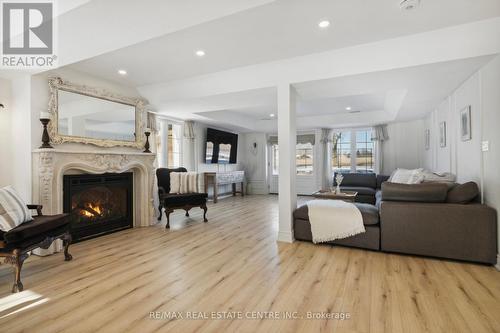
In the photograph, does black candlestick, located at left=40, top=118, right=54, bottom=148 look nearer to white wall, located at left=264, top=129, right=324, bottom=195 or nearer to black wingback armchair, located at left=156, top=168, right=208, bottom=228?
black wingback armchair, located at left=156, top=168, right=208, bottom=228

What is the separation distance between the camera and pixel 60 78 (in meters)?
3.50

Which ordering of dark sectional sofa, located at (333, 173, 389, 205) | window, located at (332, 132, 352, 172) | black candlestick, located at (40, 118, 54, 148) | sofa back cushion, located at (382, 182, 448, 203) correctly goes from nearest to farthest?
sofa back cushion, located at (382, 182, 448, 203) < black candlestick, located at (40, 118, 54, 148) < dark sectional sofa, located at (333, 173, 389, 205) < window, located at (332, 132, 352, 172)

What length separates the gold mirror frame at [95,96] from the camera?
3432 mm

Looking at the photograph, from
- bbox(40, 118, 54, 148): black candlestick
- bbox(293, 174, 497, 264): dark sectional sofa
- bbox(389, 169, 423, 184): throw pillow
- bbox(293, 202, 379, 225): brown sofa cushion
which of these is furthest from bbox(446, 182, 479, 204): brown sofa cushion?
bbox(40, 118, 54, 148): black candlestick

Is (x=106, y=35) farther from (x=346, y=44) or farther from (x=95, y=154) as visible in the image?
(x=346, y=44)

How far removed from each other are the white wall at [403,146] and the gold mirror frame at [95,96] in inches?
258

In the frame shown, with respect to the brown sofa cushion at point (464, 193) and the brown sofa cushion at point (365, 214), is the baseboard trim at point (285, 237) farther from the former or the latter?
the brown sofa cushion at point (464, 193)

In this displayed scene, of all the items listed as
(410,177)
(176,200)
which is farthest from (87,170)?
(410,177)

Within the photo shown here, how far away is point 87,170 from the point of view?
3.70m

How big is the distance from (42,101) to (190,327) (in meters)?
3.51

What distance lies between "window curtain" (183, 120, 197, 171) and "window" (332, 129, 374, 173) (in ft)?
15.0

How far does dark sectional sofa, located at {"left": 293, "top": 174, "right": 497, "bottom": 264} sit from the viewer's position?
2.71 m

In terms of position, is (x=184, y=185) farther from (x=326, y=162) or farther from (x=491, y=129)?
(x=326, y=162)

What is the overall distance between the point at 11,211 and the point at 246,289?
2.48 meters
